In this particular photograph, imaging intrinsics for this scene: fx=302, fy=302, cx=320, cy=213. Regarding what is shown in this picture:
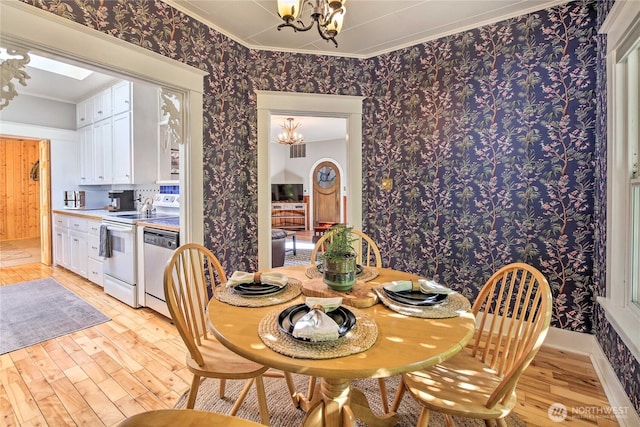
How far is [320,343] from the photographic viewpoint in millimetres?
936

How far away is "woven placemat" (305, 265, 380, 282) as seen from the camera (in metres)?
1.64

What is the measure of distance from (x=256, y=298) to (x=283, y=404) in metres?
0.84

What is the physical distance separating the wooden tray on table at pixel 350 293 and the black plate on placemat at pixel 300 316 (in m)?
0.13

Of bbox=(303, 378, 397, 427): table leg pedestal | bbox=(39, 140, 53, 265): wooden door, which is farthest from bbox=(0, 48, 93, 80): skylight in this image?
bbox=(303, 378, 397, 427): table leg pedestal

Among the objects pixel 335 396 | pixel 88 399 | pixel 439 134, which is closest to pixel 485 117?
pixel 439 134

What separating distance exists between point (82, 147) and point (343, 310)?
556 cm

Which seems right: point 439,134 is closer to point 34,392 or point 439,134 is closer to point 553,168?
point 553,168

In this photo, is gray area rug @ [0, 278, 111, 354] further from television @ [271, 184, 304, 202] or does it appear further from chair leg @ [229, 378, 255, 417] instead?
television @ [271, 184, 304, 202]

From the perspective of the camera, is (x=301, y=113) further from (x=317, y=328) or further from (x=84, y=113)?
(x=84, y=113)

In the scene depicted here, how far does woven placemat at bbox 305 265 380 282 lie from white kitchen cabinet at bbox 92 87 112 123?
4099 millimetres

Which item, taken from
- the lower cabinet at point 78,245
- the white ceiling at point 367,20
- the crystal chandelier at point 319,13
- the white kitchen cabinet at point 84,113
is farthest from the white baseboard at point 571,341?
the white kitchen cabinet at point 84,113

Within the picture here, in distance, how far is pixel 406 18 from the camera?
2449 mm

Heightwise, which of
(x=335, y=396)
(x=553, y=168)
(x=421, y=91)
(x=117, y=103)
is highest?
(x=117, y=103)

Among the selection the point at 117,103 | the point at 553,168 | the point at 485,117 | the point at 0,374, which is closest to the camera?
the point at 0,374
